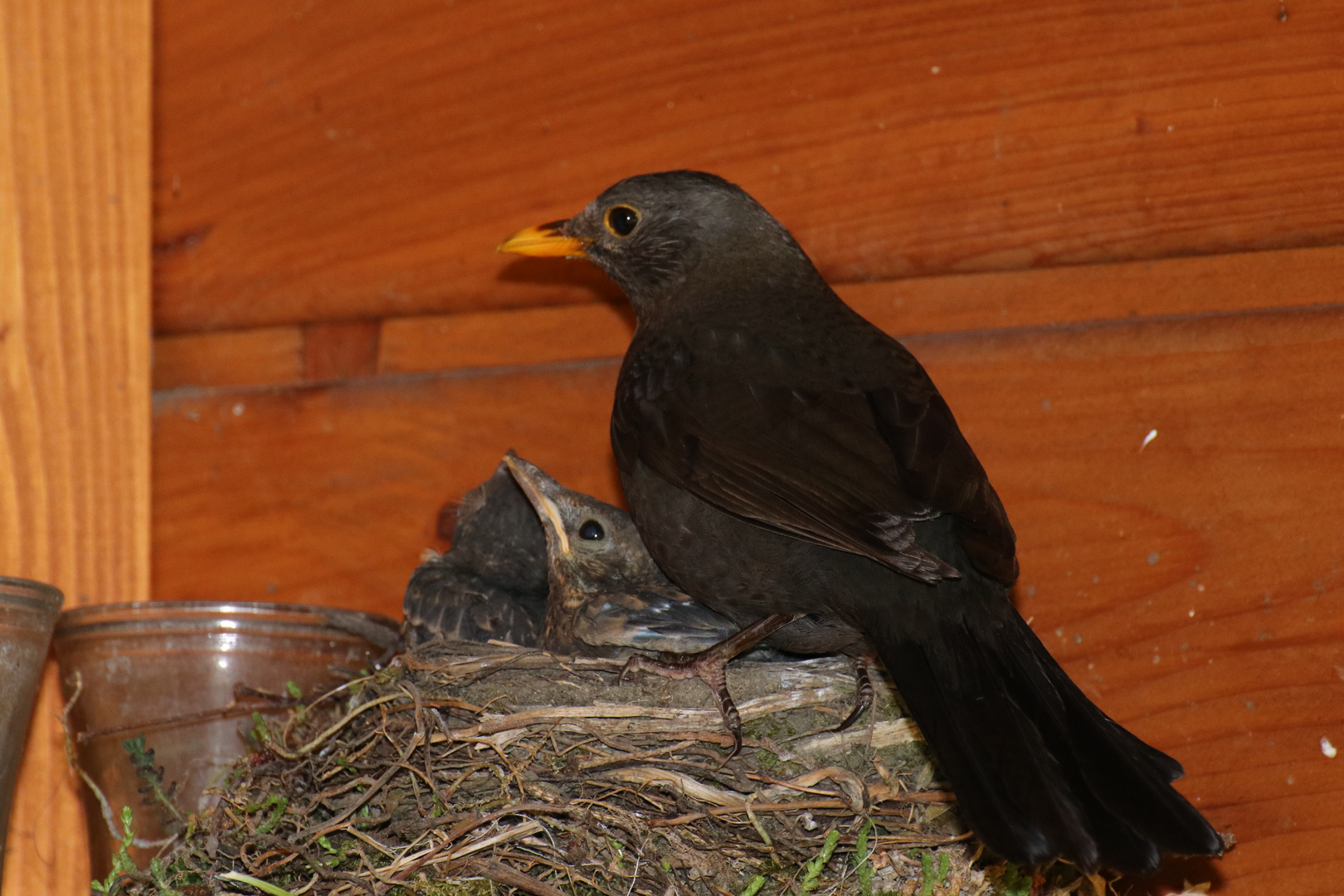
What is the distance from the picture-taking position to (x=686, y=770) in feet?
7.21

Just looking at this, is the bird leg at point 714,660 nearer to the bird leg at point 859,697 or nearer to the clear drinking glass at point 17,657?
the bird leg at point 859,697

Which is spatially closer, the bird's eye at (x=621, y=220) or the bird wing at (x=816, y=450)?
the bird wing at (x=816, y=450)

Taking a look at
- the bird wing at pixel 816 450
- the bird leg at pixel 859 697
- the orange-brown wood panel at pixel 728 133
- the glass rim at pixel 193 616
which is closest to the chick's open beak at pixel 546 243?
the orange-brown wood panel at pixel 728 133

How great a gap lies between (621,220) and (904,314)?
0.64m

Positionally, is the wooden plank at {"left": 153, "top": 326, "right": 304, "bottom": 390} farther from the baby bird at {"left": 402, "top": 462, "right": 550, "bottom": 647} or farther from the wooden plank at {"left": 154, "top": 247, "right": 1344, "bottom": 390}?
the baby bird at {"left": 402, "top": 462, "right": 550, "bottom": 647}

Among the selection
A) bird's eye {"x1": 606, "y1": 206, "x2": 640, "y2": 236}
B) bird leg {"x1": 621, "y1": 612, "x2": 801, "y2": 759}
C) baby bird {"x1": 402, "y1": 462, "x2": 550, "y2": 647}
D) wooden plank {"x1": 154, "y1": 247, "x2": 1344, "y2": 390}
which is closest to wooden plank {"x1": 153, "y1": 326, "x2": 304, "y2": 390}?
wooden plank {"x1": 154, "y1": 247, "x2": 1344, "y2": 390}

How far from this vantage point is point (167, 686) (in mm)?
2617

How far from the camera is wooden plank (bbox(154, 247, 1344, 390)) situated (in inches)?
99.4

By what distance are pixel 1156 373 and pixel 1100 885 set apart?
0.95 metres

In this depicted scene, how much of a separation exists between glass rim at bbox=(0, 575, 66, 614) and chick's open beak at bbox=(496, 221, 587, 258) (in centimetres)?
114

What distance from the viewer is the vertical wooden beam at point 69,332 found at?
2.83m

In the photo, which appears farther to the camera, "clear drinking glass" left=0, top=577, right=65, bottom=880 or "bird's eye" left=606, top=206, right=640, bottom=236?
"bird's eye" left=606, top=206, right=640, bottom=236

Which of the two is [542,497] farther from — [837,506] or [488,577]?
[837,506]

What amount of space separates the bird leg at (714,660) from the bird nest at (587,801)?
0.02m
